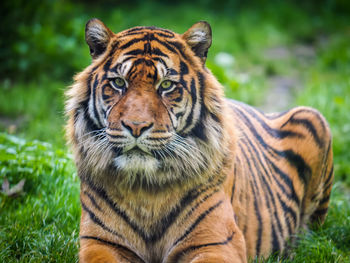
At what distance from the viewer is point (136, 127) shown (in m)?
2.49

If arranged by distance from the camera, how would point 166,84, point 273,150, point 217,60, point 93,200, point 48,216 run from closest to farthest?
1. point 166,84
2. point 93,200
3. point 48,216
4. point 273,150
5. point 217,60

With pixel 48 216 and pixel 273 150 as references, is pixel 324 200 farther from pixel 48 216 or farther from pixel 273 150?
pixel 48 216

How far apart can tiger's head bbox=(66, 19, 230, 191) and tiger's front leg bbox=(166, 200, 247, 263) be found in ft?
0.92

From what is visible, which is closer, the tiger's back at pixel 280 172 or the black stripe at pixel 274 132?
the tiger's back at pixel 280 172

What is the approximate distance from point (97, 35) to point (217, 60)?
6.09m

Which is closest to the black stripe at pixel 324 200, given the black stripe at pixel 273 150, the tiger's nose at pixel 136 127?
the black stripe at pixel 273 150

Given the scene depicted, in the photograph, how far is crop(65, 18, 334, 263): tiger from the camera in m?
2.64

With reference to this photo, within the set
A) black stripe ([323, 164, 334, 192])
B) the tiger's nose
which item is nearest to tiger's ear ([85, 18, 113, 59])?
the tiger's nose

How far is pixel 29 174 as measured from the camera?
4.18m

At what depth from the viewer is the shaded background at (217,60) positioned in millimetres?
5703

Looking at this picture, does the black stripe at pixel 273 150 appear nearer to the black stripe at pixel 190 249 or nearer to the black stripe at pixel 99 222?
the black stripe at pixel 190 249

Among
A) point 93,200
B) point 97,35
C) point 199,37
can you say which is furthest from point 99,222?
point 199,37

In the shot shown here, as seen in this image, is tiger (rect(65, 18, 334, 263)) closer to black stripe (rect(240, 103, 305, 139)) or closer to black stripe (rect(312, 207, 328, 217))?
black stripe (rect(240, 103, 305, 139))

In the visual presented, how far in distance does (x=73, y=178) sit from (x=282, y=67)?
6543 mm
